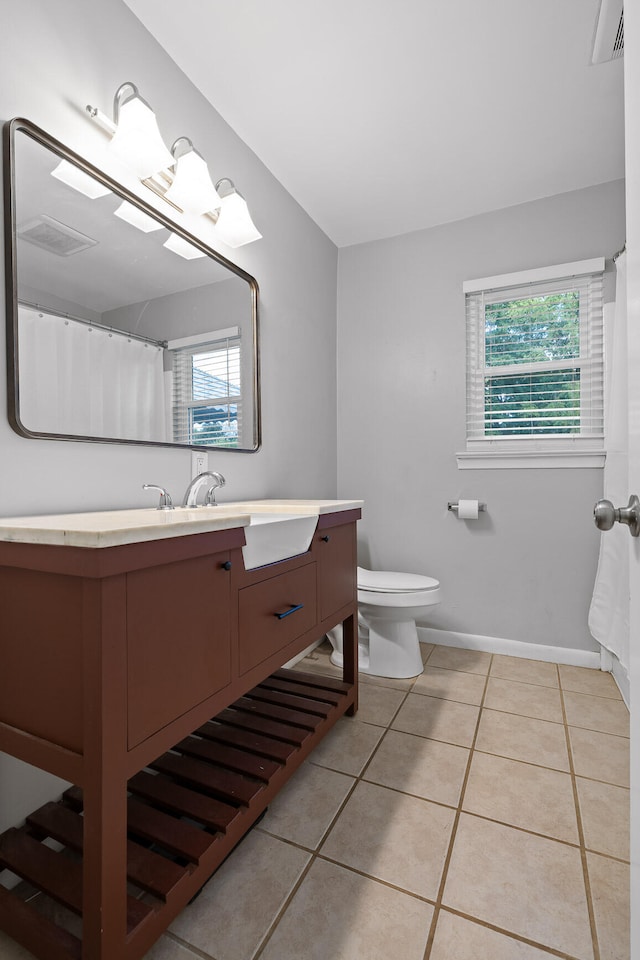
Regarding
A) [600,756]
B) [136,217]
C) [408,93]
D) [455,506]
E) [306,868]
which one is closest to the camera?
[306,868]

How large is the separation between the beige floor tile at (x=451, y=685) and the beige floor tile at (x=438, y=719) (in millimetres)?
51

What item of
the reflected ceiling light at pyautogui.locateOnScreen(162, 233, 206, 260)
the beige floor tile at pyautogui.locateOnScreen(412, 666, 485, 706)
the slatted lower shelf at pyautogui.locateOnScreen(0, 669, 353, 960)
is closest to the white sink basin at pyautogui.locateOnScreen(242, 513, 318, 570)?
the slatted lower shelf at pyautogui.locateOnScreen(0, 669, 353, 960)

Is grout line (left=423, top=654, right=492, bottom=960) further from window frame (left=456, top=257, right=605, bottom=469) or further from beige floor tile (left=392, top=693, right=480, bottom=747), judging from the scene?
window frame (left=456, top=257, right=605, bottom=469)

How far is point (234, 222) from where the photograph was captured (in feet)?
6.00

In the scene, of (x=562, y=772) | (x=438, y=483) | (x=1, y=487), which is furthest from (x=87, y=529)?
(x=438, y=483)

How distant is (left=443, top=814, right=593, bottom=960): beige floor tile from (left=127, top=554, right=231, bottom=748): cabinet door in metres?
0.74

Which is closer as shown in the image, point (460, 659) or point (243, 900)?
point (243, 900)

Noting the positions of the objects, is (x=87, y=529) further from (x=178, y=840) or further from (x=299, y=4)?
(x=299, y=4)

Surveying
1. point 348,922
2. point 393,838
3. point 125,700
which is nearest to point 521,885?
point 393,838

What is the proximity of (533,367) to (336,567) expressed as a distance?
1.57m

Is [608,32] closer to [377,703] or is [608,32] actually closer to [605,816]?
[605,816]

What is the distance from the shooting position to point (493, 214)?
2582 millimetres

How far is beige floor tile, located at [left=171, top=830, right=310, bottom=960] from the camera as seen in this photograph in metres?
0.99

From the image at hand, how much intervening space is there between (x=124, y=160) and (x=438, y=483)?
6.68 feet
